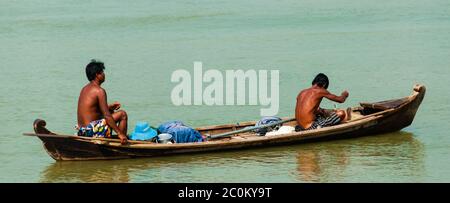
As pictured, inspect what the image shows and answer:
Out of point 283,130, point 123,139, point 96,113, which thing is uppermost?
point 96,113

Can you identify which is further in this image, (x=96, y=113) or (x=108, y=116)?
(x=96, y=113)

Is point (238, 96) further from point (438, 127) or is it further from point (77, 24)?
point (77, 24)

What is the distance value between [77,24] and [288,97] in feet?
A: 33.5

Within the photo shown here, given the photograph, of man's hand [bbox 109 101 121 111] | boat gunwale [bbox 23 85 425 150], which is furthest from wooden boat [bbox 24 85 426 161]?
man's hand [bbox 109 101 121 111]

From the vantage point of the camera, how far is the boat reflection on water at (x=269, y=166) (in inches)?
336

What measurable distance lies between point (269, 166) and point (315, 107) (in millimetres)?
1058

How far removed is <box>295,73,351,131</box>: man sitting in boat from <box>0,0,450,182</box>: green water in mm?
238

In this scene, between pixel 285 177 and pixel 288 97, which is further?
pixel 288 97

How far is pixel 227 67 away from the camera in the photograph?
591 inches

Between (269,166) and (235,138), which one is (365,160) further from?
(235,138)

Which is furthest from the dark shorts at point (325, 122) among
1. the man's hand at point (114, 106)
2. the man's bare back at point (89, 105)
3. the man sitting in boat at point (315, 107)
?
the man's bare back at point (89, 105)

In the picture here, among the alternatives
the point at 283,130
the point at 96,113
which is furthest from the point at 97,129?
the point at 283,130

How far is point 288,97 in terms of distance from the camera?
41.3ft

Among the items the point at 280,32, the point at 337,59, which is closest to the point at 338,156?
the point at 337,59
